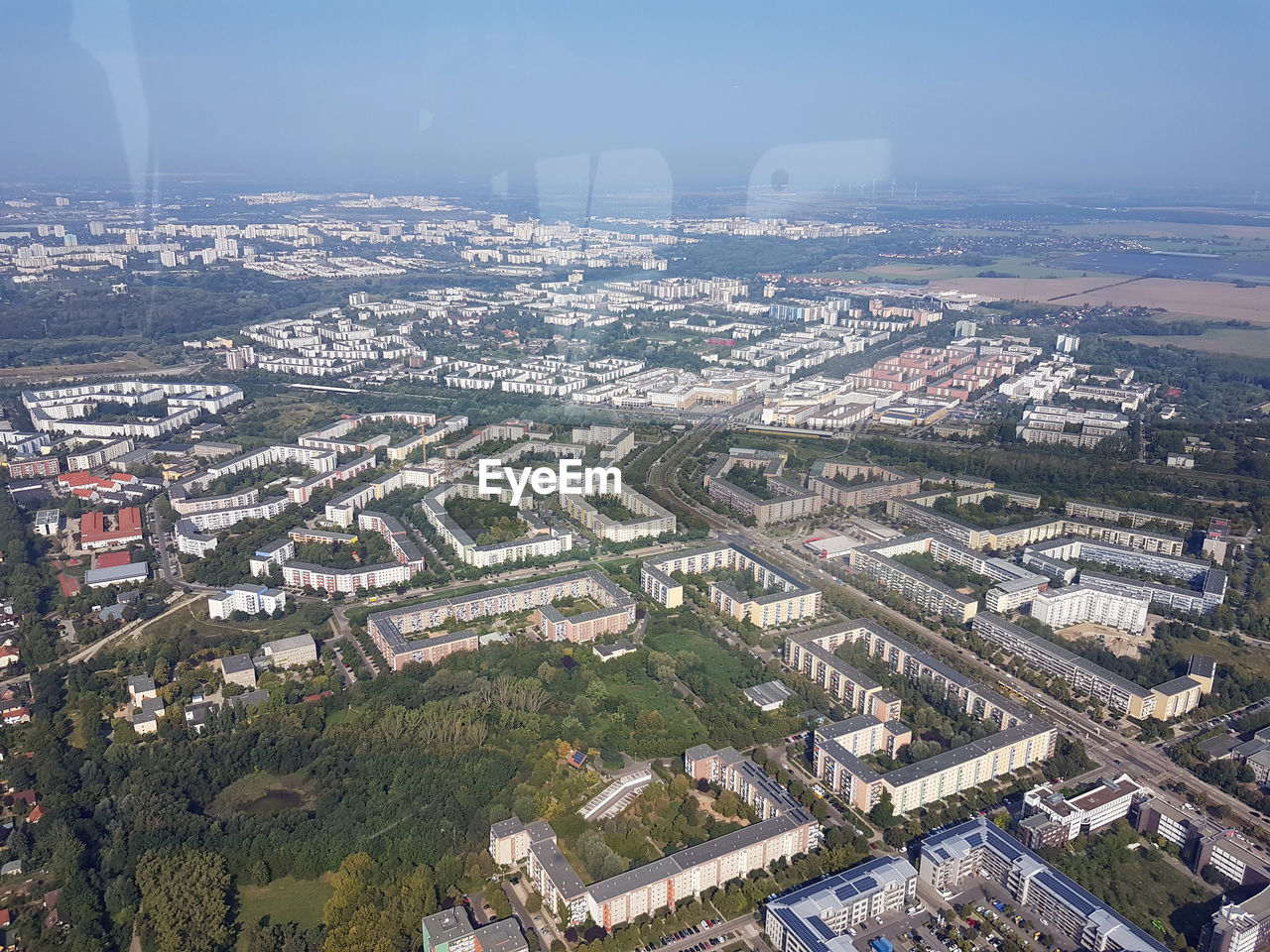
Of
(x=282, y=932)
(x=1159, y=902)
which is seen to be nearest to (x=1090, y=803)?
(x=1159, y=902)

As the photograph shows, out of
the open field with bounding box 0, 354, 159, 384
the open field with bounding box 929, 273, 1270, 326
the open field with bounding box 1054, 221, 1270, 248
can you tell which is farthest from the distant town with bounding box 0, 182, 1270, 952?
the open field with bounding box 1054, 221, 1270, 248

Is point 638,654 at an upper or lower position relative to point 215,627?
upper

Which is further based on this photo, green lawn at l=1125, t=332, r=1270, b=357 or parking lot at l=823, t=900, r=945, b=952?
green lawn at l=1125, t=332, r=1270, b=357

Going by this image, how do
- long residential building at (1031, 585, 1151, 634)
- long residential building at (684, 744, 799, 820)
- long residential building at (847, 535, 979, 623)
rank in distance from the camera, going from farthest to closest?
long residential building at (847, 535, 979, 623)
long residential building at (1031, 585, 1151, 634)
long residential building at (684, 744, 799, 820)

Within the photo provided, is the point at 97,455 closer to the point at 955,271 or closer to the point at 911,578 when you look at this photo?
the point at 911,578

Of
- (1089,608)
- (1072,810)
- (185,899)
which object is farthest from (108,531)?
(1089,608)

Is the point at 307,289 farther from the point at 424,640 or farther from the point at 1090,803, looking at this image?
the point at 1090,803

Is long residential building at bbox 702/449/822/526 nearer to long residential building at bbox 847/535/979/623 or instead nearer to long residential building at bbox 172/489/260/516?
long residential building at bbox 847/535/979/623
